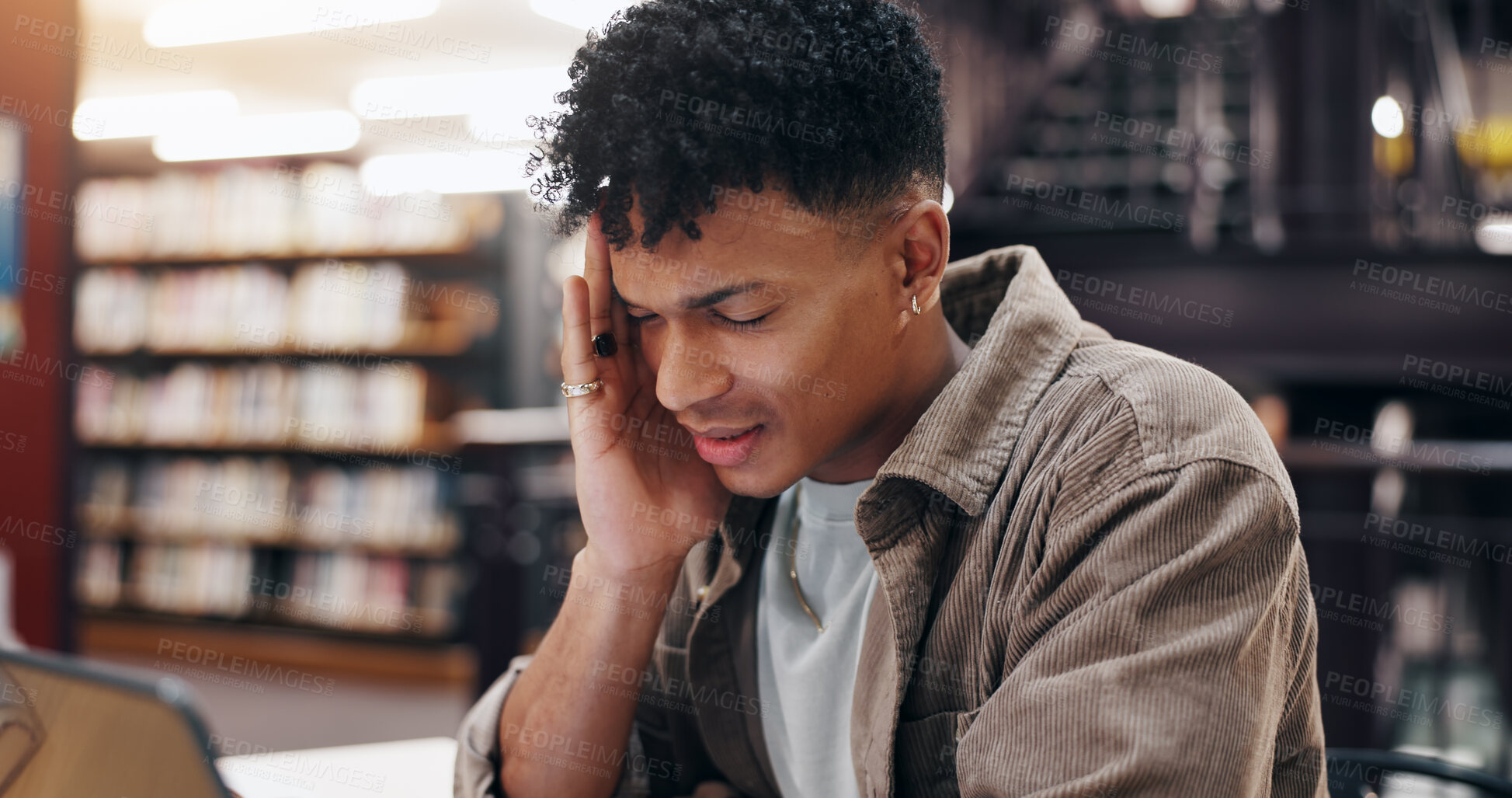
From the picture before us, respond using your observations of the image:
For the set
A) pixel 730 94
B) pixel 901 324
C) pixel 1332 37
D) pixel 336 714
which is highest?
pixel 1332 37

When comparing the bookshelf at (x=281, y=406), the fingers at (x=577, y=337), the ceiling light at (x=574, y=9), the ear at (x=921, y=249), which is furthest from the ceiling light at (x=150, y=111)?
the ear at (x=921, y=249)

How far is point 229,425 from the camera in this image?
16.7ft

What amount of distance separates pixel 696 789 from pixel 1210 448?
0.71 meters

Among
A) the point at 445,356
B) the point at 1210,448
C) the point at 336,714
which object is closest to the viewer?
the point at 1210,448

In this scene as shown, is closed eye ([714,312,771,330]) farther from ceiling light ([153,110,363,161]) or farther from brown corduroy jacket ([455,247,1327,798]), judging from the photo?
ceiling light ([153,110,363,161])

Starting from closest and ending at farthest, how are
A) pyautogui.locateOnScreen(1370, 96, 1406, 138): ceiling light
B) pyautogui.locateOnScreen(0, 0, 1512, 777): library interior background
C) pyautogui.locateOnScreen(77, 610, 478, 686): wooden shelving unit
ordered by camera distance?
pyautogui.locateOnScreen(0, 0, 1512, 777): library interior background
pyautogui.locateOnScreen(1370, 96, 1406, 138): ceiling light
pyautogui.locateOnScreen(77, 610, 478, 686): wooden shelving unit

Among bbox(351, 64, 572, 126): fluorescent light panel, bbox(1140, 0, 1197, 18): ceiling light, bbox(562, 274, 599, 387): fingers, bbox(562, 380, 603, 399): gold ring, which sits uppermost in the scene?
bbox(1140, 0, 1197, 18): ceiling light

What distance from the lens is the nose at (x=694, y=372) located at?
100 centimetres

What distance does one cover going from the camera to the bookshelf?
4.88 m

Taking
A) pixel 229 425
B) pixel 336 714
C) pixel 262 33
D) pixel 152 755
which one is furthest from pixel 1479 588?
pixel 229 425

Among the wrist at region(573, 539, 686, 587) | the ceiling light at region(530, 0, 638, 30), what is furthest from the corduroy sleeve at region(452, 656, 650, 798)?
the ceiling light at region(530, 0, 638, 30)

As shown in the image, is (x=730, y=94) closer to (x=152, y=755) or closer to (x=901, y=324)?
(x=901, y=324)

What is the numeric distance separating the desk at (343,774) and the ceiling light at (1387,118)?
4.41 meters

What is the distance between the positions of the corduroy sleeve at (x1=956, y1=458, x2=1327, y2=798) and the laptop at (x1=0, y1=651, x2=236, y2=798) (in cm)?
53
